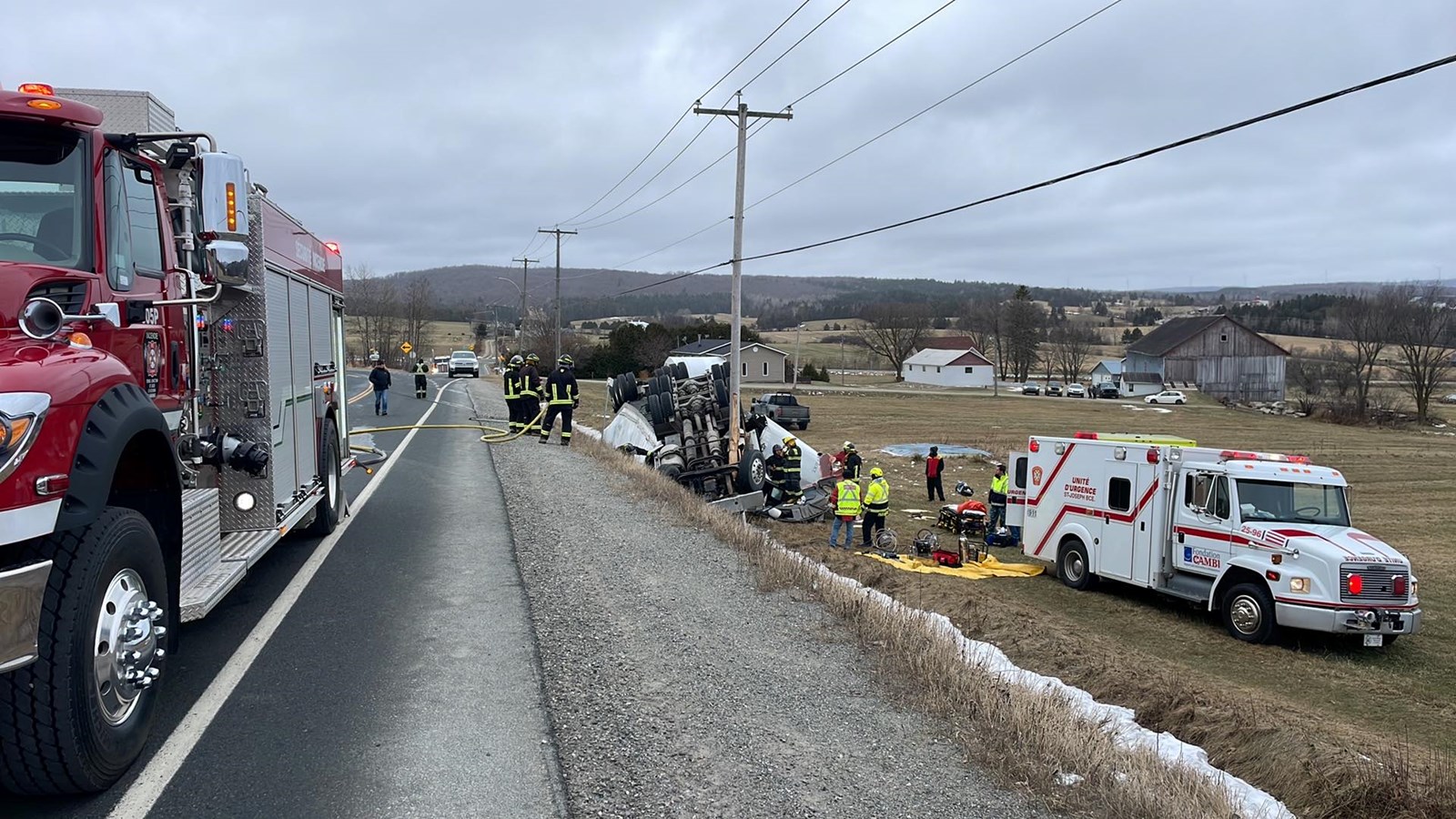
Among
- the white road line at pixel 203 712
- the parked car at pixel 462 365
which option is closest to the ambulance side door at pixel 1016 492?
the white road line at pixel 203 712

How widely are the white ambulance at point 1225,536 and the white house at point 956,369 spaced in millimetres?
91017

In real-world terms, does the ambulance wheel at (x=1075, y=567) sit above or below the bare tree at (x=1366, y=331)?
below

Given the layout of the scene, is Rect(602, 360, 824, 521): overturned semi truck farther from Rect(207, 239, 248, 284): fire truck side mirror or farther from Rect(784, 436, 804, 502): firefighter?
Rect(207, 239, 248, 284): fire truck side mirror

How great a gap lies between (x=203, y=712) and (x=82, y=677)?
4.89 ft

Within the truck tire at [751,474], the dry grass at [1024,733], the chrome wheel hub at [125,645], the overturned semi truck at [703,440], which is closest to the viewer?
the chrome wheel hub at [125,645]

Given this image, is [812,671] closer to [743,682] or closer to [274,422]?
[743,682]

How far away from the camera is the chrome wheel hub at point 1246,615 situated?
13.0 m

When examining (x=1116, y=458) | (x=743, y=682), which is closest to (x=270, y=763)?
(x=743, y=682)

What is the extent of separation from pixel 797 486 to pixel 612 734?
1692 cm

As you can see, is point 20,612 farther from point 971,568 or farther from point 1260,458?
point 971,568

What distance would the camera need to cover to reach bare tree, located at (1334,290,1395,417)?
66.4 meters

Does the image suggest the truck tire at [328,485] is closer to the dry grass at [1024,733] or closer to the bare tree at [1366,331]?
the dry grass at [1024,733]

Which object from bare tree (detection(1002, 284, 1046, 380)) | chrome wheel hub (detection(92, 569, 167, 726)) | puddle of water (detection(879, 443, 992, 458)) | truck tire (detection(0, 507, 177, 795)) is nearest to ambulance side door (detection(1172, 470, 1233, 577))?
chrome wheel hub (detection(92, 569, 167, 726))

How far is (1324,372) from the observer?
3179 inches
